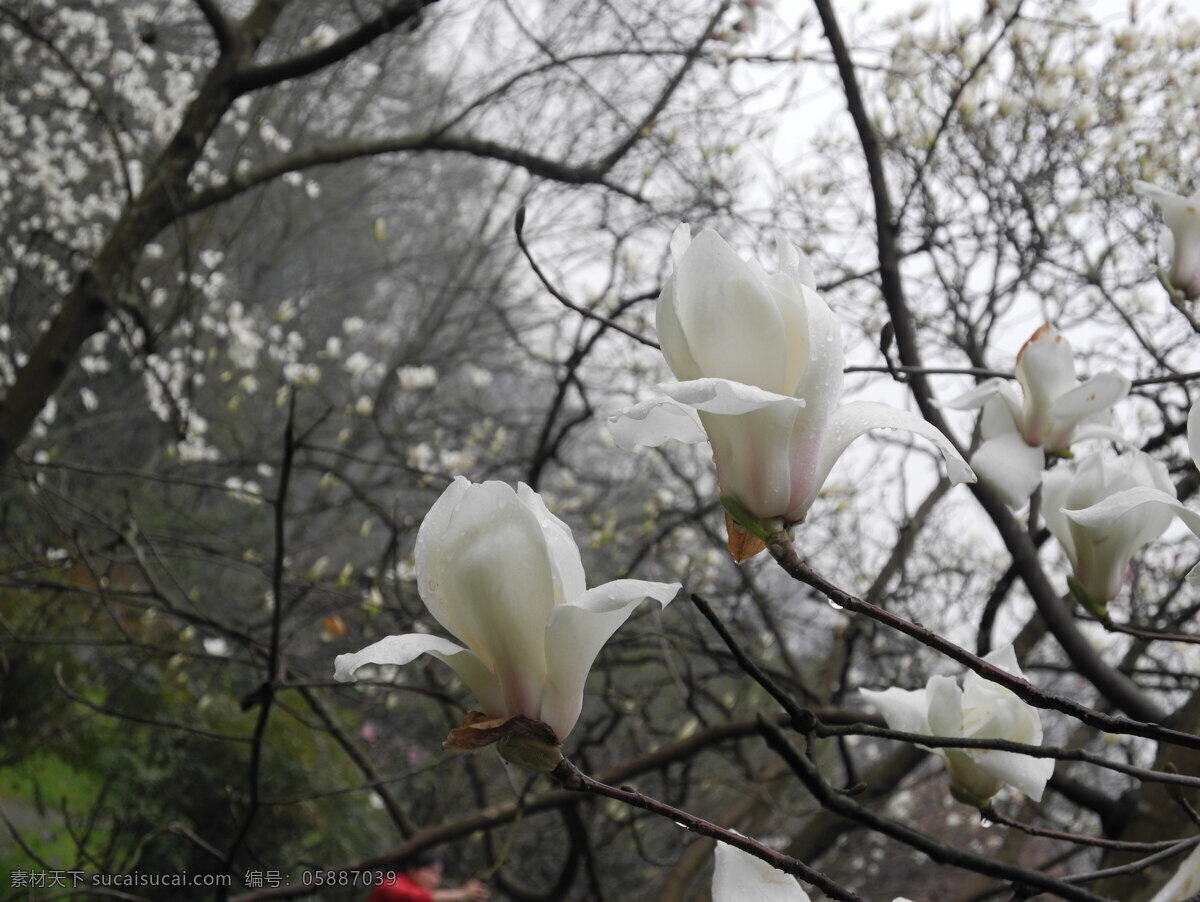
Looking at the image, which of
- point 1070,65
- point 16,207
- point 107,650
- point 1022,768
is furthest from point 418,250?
point 1022,768

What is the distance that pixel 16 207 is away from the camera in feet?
22.7

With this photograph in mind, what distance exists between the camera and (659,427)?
569 millimetres

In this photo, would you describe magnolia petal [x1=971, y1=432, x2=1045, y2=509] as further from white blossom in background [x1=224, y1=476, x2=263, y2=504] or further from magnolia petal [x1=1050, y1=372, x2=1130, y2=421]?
white blossom in background [x1=224, y1=476, x2=263, y2=504]

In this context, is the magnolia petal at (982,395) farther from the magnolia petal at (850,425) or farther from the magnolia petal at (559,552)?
the magnolia petal at (559,552)

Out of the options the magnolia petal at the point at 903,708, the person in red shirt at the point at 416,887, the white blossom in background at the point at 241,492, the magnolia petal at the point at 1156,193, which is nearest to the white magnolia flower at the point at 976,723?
the magnolia petal at the point at 903,708

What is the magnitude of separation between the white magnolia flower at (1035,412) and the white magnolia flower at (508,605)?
1.79ft

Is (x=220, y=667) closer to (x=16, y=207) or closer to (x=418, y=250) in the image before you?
(x=16, y=207)

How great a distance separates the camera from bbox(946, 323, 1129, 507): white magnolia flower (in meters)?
0.91

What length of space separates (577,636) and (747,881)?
0.56 feet

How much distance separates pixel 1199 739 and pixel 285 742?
458cm

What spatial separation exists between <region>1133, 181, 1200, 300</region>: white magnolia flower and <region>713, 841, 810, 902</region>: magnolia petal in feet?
2.55

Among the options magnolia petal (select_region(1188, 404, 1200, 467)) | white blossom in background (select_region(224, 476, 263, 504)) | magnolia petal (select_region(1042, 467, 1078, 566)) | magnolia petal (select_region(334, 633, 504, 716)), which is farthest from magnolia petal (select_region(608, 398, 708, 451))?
white blossom in background (select_region(224, 476, 263, 504))

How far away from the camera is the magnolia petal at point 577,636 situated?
1.54 ft

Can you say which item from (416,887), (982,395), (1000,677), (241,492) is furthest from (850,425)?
(416,887)
